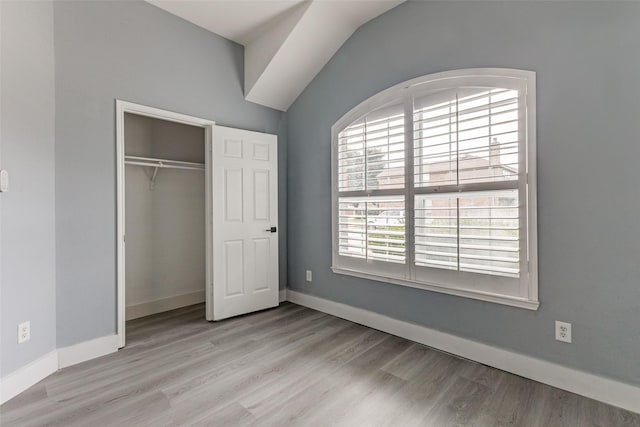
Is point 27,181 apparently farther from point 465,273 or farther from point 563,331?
point 563,331

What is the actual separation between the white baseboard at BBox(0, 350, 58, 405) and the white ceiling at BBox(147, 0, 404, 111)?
2960mm

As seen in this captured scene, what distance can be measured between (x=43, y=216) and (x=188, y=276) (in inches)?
73.5

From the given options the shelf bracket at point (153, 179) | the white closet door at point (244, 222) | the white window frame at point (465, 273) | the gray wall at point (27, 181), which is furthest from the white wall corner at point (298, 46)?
the gray wall at point (27, 181)

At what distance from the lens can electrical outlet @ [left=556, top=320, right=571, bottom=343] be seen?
199 centimetres

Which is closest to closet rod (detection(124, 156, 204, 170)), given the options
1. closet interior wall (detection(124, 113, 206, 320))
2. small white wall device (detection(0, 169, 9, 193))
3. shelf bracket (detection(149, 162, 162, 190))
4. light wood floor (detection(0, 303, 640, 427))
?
shelf bracket (detection(149, 162, 162, 190))

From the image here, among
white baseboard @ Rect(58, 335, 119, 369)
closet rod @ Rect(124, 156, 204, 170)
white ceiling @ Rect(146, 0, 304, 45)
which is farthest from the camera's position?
closet rod @ Rect(124, 156, 204, 170)

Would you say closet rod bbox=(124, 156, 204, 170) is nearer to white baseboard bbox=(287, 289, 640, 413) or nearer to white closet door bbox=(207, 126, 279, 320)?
white closet door bbox=(207, 126, 279, 320)

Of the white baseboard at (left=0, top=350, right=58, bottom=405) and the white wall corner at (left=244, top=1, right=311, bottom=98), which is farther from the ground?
the white wall corner at (left=244, top=1, right=311, bottom=98)

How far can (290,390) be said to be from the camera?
199 centimetres

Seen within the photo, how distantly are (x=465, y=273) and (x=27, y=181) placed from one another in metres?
A: 3.23

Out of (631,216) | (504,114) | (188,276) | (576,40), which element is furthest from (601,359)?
(188,276)

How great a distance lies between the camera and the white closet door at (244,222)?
3.21 meters

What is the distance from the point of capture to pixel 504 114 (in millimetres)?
2211

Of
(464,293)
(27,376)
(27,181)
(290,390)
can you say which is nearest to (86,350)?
(27,376)
